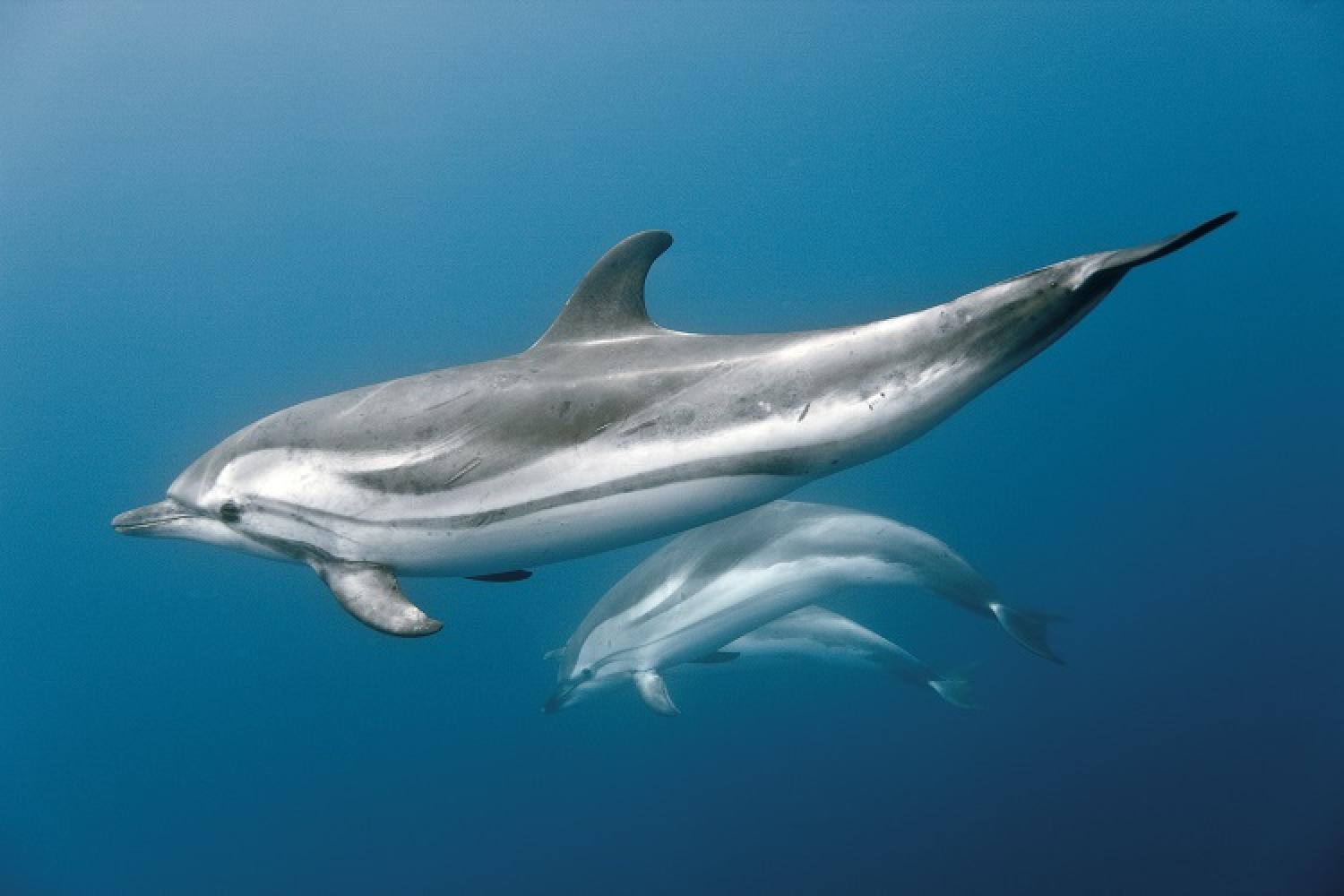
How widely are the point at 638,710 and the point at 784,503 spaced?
1103cm

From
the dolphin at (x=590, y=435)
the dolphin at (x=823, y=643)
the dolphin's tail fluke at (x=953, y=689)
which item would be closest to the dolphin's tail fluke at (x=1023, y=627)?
the dolphin at (x=823, y=643)

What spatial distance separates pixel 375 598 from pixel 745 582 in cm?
426

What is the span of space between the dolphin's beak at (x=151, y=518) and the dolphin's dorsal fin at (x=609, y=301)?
177 centimetres

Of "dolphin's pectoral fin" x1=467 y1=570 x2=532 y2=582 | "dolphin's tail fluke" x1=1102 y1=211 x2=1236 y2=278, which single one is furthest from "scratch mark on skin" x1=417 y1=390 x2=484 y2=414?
"dolphin's tail fluke" x1=1102 y1=211 x2=1236 y2=278

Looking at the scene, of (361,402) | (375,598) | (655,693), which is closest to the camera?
(375,598)

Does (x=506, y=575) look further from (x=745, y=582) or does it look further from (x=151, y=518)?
(x=745, y=582)

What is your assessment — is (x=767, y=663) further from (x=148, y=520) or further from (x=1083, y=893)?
(x=148, y=520)

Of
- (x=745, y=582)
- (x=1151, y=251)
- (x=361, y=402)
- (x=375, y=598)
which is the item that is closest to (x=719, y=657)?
Result: (x=745, y=582)

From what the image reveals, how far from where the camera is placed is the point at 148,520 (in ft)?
12.5

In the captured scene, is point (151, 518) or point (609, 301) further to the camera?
point (151, 518)

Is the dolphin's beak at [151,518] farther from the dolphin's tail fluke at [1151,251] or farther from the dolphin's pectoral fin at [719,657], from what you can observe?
the dolphin's pectoral fin at [719,657]

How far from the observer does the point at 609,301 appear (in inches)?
144

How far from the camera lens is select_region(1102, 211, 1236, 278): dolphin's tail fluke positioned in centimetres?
243

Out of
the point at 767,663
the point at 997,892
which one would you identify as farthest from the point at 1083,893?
the point at 767,663
